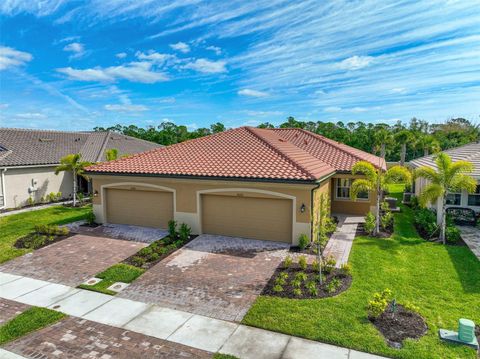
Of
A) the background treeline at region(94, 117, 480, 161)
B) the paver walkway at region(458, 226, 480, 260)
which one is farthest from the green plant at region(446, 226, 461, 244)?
the background treeline at region(94, 117, 480, 161)

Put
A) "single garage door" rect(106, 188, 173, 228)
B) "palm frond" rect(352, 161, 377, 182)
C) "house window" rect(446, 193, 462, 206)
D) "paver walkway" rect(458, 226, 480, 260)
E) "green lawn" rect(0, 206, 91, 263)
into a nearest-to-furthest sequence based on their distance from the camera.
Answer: "paver walkway" rect(458, 226, 480, 260) → "green lawn" rect(0, 206, 91, 263) → "palm frond" rect(352, 161, 377, 182) → "single garage door" rect(106, 188, 173, 228) → "house window" rect(446, 193, 462, 206)

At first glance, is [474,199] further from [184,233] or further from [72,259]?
[72,259]

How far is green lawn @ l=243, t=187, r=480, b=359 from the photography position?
659 centimetres

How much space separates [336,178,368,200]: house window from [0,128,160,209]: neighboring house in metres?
20.0

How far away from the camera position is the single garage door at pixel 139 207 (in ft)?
49.8

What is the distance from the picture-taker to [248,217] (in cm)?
1365

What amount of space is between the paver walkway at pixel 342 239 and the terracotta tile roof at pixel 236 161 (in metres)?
2.90

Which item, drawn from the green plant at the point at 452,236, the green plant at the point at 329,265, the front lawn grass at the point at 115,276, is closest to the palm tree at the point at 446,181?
the green plant at the point at 452,236

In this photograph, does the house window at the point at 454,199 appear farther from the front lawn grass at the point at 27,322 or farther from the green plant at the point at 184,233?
the front lawn grass at the point at 27,322

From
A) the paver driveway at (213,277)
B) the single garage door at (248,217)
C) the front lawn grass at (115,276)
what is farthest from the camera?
the single garage door at (248,217)

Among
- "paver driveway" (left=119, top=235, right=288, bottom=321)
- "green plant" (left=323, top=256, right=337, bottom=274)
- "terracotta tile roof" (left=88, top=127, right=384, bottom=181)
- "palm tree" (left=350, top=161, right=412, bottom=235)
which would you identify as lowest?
"paver driveway" (left=119, top=235, right=288, bottom=321)

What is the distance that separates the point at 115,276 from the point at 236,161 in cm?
737

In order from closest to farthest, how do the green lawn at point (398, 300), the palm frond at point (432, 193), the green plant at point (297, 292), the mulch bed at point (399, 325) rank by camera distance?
1. the green lawn at point (398, 300)
2. the mulch bed at point (399, 325)
3. the green plant at point (297, 292)
4. the palm frond at point (432, 193)

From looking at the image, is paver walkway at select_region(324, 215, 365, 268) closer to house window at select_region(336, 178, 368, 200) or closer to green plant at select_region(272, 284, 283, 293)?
house window at select_region(336, 178, 368, 200)
